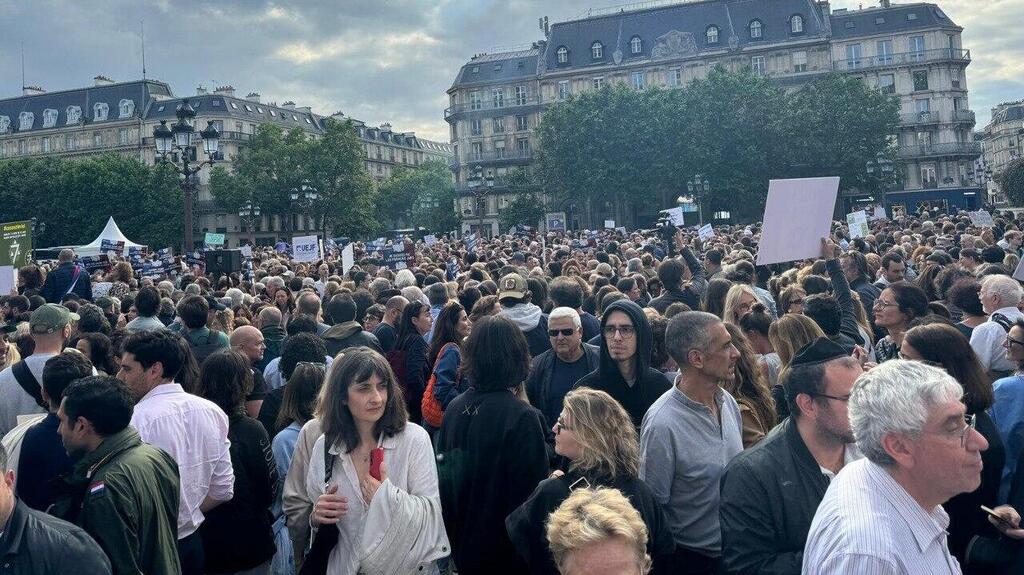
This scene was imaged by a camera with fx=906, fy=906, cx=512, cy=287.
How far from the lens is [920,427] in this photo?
2.48m

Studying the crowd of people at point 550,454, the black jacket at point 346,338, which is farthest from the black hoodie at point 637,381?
the black jacket at point 346,338

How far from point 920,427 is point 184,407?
3.38 m

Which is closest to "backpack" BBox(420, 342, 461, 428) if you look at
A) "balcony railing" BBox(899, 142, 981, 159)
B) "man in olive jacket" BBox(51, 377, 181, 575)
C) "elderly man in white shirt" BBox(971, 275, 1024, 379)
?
"man in olive jacket" BBox(51, 377, 181, 575)

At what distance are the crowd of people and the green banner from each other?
865 centimetres

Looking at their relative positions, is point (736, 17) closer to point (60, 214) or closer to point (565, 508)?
point (60, 214)

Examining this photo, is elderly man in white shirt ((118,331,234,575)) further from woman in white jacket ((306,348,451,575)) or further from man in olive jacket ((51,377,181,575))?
woman in white jacket ((306,348,451,575))

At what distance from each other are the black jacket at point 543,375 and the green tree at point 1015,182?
59.9 metres

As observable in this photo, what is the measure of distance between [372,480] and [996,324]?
4.16m

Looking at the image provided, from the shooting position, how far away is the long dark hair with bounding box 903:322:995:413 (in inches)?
150

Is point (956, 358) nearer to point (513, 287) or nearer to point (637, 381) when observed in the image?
point (637, 381)

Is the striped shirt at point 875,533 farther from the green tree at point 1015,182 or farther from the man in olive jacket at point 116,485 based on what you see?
the green tree at point 1015,182

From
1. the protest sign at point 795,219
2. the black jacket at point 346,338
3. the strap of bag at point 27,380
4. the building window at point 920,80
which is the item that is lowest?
the strap of bag at point 27,380

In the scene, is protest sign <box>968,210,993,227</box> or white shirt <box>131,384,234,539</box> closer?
white shirt <box>131,384,234,539</box>

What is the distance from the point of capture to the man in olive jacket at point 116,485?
350 centimetres
